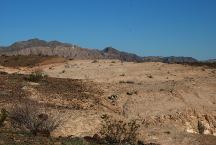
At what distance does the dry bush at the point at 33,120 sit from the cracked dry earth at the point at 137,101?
390 millimetres

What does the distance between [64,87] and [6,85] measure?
293 centimetres

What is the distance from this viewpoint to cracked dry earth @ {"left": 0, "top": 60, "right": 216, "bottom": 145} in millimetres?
17594

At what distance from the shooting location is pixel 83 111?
63.8 feet

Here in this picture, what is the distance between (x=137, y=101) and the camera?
2358cm

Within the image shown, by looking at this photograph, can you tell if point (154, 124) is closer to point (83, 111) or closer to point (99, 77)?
point (83, 111)

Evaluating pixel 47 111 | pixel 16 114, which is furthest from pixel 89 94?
pixel 16 114

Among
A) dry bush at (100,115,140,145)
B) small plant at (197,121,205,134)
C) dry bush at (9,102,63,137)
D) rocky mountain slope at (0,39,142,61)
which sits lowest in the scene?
small plant at (197,121,205,134)

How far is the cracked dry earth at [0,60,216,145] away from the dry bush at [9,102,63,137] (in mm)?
390

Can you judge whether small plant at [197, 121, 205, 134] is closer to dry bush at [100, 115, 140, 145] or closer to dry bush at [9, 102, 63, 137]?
dry bush at [100, 115, 140, 145]

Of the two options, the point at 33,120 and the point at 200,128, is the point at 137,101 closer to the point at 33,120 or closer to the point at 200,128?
the point at 200,128

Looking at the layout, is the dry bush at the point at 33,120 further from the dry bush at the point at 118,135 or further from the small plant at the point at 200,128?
the small plant at the point at 200,128

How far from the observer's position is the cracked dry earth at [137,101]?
57.7ft

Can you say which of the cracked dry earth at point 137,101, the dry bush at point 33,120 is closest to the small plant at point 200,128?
the cracked dry earth at point 137,101

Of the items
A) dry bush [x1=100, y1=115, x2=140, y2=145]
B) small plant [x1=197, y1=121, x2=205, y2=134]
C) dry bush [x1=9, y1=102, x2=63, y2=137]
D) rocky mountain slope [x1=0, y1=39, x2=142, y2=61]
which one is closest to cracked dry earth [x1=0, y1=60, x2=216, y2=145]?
small plant [x1=197, y1=121, x2=205, y2=134]
